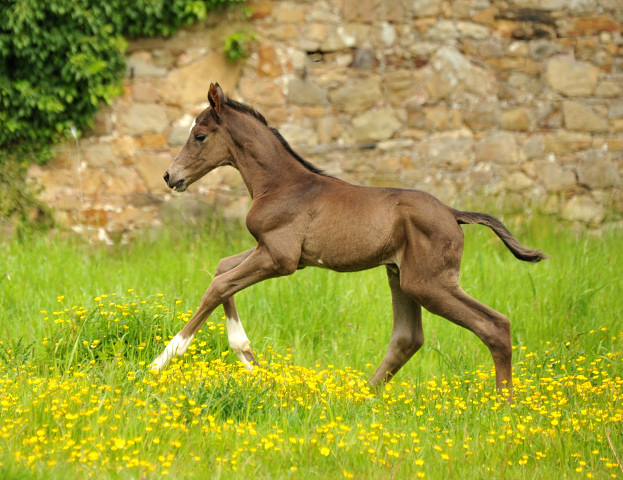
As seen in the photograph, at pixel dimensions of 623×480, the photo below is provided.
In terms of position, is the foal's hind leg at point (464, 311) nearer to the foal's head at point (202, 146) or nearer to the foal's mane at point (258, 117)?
the foal's mane at point (258, 117)

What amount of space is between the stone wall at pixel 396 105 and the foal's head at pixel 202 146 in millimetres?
4084

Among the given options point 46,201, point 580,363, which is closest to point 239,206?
point 46,201

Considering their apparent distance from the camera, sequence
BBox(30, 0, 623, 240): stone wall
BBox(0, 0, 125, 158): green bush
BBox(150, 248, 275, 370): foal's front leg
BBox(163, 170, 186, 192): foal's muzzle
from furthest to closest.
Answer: BBox(30, 0, 623, 240): stone wall < BBox(0, 0, 125, 158): green bush < BBox(163, 170, 186, 192): foal's muzzle < BBox(150, 248, 275, 370): foal's front leg

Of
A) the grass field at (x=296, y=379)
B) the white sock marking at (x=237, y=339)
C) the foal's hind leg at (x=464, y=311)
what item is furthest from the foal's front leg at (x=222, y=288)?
the foal's hind leg at (x=464, y=311)

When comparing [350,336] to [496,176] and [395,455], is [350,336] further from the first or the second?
[496,176]

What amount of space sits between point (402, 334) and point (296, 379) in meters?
0.80

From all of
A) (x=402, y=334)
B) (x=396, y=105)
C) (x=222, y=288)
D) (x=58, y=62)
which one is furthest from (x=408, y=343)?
(x=58, y=62)

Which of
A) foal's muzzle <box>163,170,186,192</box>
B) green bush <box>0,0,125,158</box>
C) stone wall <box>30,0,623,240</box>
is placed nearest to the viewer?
foal's muzzle <box>163,170,186,192</box>

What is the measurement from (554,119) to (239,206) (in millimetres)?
4062

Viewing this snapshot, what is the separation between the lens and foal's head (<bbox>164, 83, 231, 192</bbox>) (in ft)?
16.2

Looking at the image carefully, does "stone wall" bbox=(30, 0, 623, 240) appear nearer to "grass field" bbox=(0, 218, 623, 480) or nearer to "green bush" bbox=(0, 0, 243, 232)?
"green bush" bbox=(0, 0, 243, 232)

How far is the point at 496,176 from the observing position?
9.59m

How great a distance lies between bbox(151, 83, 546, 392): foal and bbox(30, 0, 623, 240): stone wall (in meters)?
4.09

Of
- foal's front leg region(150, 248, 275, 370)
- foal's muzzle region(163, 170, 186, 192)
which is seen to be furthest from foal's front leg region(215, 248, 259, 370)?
foal's muzzle region(163, 170, 186, 192)
